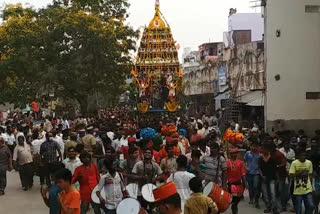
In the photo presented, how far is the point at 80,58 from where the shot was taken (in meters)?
29.7

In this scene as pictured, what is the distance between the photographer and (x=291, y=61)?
2389 centimetres

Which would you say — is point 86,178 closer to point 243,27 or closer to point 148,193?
point 148,193

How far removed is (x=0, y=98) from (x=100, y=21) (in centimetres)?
752

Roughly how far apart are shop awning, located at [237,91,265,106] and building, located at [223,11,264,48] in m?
21.2

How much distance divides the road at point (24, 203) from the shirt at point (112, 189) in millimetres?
3803

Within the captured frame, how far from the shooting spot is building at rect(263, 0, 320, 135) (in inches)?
933

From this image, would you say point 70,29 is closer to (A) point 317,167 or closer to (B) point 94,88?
(B) point 94,88

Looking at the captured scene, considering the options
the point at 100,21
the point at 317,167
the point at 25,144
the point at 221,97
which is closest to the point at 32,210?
the point at 25,144

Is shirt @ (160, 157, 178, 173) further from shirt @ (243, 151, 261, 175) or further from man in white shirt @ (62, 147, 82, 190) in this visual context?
shirt @ (243, 151, 261, 175)

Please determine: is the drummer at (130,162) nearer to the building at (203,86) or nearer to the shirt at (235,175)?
the shirt at (235,175)

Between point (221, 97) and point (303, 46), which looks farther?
point (221, 97)

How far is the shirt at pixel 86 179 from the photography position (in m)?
9.36

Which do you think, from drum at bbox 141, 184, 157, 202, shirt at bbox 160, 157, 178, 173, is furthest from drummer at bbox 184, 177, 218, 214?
shirt at bbox 160, 157, 178, 173

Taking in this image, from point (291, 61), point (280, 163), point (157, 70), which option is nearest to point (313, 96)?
point (291, 61)
